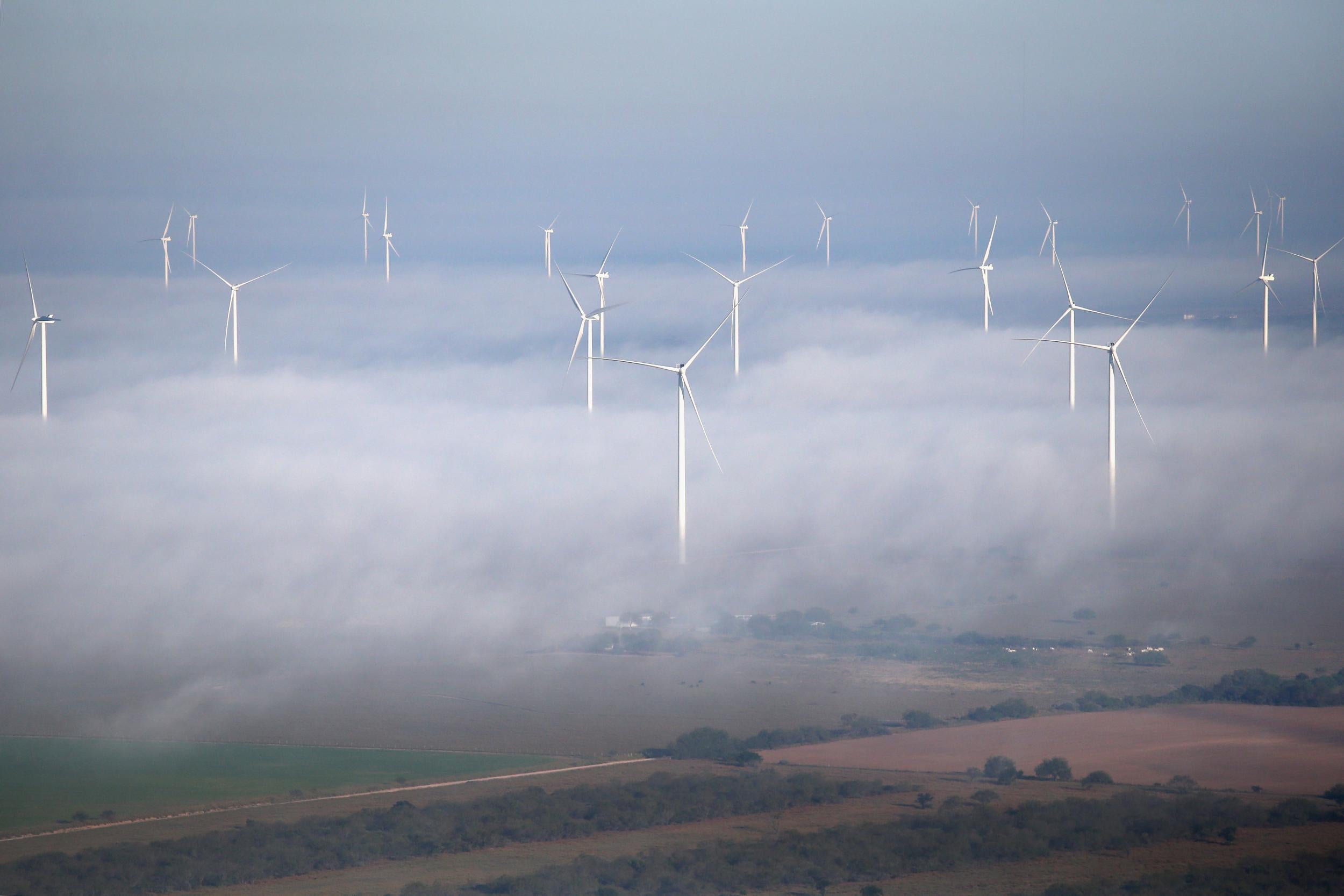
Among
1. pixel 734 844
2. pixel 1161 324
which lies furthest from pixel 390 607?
pixel 1161 324

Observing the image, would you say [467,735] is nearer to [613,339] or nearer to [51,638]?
[51,638]

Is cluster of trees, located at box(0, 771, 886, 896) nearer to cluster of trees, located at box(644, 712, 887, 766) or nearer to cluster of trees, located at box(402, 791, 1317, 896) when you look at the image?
cluster of trees, located at box(402, 791, 1317, 896)

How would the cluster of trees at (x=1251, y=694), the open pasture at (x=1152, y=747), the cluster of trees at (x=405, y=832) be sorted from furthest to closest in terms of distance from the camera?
the cluster of trees at (x=1251, y=694)
the open pasture at (x=1152, y=747)
the cluster of trees at (x=405, y=832)

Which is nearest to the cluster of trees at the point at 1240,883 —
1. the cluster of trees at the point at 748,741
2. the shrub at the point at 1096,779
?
the shrub at the point at 1096,779

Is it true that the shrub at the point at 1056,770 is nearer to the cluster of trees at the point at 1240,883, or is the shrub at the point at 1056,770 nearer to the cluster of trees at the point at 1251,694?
the cluster of trees at the point at 1240,883

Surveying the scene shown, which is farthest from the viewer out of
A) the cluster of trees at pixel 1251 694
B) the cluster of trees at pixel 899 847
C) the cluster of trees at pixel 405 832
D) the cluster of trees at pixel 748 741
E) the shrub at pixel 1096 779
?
the cluster of trees at pixel 1251 694

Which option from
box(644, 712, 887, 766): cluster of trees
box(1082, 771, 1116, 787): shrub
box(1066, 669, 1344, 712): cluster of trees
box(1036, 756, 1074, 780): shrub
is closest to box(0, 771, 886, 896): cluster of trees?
box(644, 712, 887, 766): cluster of trees

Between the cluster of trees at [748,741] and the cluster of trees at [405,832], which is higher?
the cluster of trees at [405,832]
